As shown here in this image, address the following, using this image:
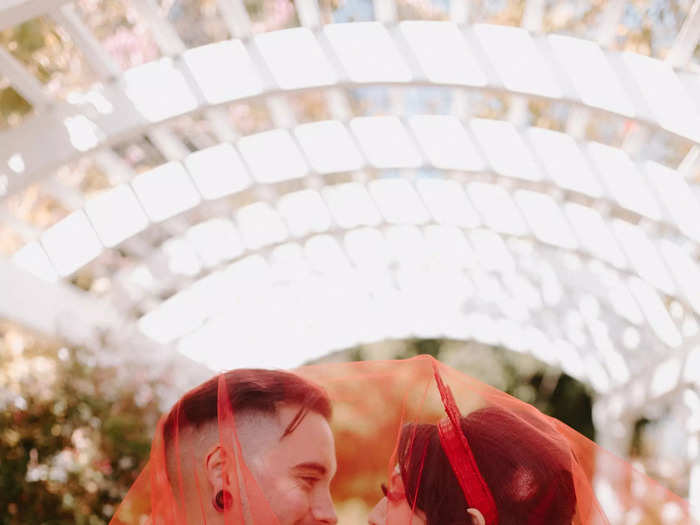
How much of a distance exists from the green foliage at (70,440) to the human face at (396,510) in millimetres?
4372

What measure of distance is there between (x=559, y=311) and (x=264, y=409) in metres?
14.2

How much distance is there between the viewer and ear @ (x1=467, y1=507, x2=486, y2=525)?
1.42 metres

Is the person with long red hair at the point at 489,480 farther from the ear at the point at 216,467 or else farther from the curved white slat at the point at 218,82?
the curved white slat at the point at 218,82

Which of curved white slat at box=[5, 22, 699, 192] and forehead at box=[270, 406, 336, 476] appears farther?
curved white slat at box=[5, 22, 699, 192]

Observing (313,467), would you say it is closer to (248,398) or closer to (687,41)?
(248,398)

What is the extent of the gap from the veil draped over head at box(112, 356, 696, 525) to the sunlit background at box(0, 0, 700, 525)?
0.36ft

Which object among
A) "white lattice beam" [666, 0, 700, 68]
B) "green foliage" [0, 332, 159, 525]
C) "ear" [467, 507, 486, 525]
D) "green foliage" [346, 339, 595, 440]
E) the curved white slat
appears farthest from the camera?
"green foliage" [346, 339, 595, 440]

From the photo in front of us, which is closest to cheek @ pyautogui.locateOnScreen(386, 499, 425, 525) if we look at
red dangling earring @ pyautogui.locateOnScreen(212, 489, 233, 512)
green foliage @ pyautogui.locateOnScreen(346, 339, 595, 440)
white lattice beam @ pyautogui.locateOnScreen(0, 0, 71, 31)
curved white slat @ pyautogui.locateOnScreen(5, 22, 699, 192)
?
red dangling earring @ pyautogui.locateOnScreen(212, 489, 233, 512)

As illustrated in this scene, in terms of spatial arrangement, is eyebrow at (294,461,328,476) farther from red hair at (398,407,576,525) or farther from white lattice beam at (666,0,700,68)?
white lattice beam at (666,0,700,68)

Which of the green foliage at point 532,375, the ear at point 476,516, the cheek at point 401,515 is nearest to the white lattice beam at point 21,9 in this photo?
the cheek at point 401,515

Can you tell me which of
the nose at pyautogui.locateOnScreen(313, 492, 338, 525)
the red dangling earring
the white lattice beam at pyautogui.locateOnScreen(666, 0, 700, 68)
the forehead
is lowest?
the white lattice beam at pyautogui.locateOnScreen(666, 0, 700, 68)

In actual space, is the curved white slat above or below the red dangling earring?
below

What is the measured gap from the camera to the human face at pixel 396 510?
146 centimetres

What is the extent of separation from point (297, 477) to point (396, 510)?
0.60 feet
